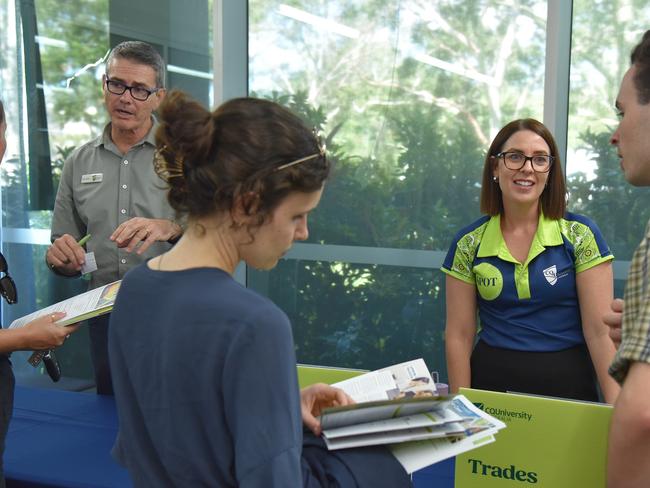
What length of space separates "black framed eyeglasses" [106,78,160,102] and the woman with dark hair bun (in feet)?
5.20

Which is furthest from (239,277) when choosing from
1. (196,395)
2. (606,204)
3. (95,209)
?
(196,395)

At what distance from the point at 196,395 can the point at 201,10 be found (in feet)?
11.7

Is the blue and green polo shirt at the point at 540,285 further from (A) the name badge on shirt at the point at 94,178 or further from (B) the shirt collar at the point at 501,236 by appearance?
(A) the name badge on shirt at the point at 94,178

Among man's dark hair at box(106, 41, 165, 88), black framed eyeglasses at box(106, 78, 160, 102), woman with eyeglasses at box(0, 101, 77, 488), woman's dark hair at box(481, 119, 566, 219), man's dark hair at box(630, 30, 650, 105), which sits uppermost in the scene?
man's dark hair at box(106, 41, 165, 88)

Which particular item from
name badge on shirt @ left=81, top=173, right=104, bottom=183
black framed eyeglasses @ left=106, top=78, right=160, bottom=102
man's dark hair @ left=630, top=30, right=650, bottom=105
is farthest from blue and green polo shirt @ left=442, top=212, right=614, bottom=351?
name badge on shirt @ left=81, top=173, right=104, bottom=183

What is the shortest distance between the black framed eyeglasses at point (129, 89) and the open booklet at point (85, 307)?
0.94m

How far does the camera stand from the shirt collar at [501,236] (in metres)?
2.25

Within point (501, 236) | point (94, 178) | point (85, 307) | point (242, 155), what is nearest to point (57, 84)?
point (94, 178)

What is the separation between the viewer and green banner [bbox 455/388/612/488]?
1.56m

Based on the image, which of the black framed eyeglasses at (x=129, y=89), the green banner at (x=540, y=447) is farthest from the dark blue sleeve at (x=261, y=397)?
the black framed eyeglasses at (x=129, y=89)

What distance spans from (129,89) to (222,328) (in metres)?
1.90

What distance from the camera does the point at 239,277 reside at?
163 inches

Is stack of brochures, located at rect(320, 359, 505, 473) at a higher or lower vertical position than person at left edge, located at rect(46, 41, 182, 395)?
lower

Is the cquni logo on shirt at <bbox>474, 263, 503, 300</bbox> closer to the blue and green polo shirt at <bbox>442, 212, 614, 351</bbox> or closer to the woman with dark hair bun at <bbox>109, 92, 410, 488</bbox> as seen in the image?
the blue and green polo shirt at <bbox>442, 212, 614, 351</bbox>
